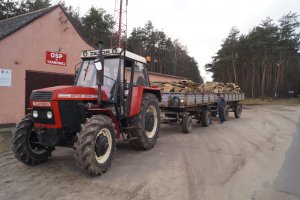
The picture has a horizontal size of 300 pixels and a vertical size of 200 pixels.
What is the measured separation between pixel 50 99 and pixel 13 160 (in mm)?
2483

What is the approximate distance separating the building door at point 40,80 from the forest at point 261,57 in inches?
1529

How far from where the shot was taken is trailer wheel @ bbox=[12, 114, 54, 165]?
19.1ft

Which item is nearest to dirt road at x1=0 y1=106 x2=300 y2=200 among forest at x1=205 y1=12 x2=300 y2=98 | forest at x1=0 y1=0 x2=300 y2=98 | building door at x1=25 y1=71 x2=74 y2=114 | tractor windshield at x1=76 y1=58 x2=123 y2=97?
tractor windshield at x1=76 y1=58 x2=123 y2=97

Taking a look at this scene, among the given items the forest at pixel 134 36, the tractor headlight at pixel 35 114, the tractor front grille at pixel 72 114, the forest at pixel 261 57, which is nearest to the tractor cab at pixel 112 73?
the tractor front grille at pixel 72 114

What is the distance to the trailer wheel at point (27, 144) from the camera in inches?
230

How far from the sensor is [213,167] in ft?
21.1

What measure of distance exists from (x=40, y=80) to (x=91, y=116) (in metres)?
9.03

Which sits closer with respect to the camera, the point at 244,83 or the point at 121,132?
the point at 121,132

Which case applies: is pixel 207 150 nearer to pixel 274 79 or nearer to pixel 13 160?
pixel 13 160

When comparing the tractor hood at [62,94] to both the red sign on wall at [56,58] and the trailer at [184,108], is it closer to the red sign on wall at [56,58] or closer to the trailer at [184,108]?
the trailer at [184,108]

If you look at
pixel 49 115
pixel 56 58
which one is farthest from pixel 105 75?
pixel 56 58

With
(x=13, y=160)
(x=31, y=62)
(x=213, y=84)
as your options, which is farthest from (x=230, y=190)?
(x=213, y=84)

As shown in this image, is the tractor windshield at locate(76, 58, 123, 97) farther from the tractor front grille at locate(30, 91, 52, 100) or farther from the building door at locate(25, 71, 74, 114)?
the building door at locate(25, 71, 74, 114)

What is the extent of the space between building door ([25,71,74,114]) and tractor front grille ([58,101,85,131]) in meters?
8.65
